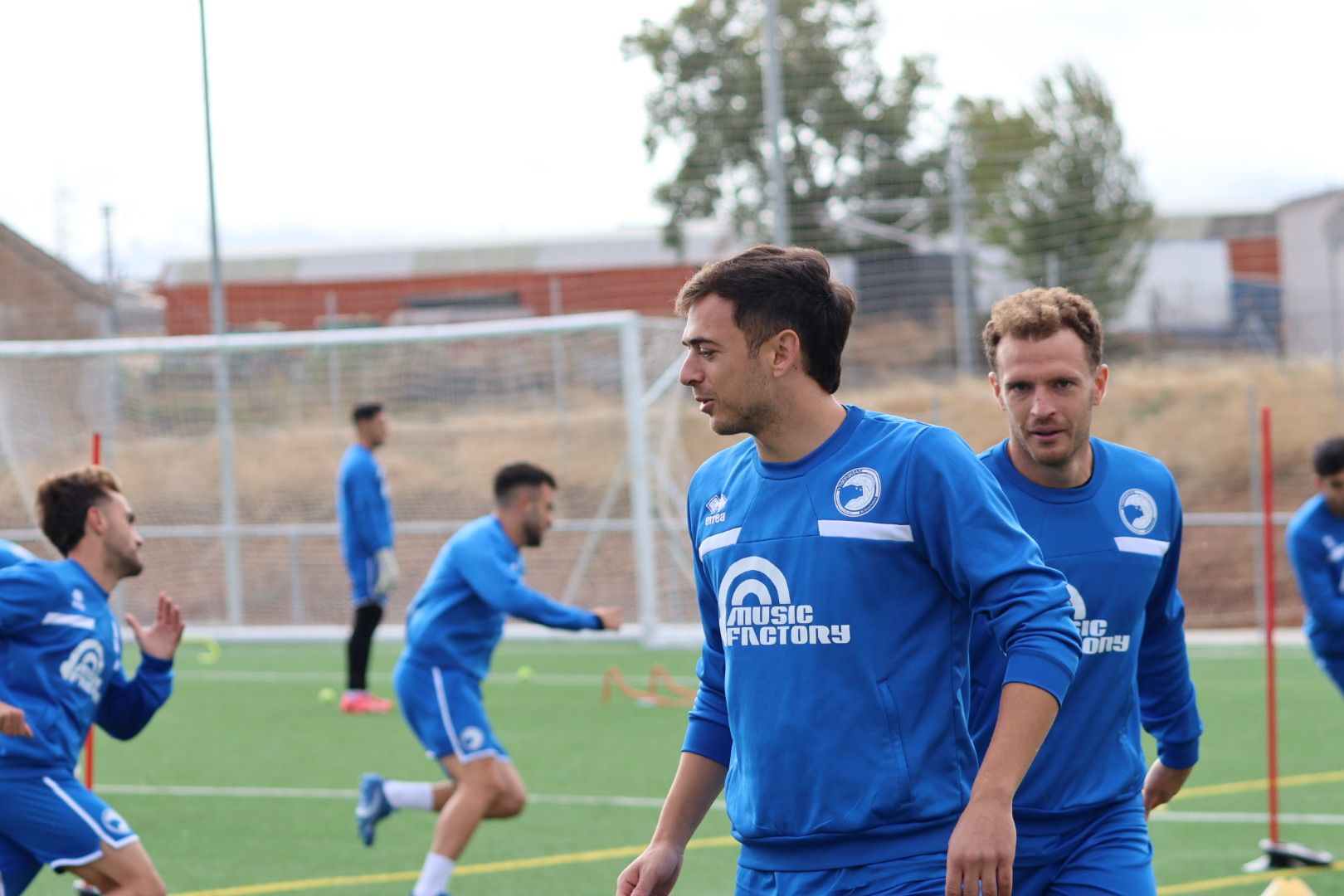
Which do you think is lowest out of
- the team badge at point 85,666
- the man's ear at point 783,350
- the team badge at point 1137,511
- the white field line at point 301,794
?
the white field line at point 301,794

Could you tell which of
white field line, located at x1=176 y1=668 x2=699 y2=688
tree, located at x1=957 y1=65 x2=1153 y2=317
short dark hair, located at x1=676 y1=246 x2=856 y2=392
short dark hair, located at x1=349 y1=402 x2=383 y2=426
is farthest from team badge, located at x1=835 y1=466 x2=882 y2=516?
tree, located at x1=957 y1=65 x2=1153 y2=317

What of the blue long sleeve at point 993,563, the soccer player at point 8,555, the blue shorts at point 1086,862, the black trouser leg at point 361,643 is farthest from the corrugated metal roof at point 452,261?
the blue long sleeve at point 993,563

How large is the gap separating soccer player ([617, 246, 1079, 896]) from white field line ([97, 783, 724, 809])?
19.0 ft

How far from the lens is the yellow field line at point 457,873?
692 centimetres

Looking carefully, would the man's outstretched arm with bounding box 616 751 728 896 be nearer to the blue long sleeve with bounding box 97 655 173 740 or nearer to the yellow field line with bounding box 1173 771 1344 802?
the blue long sleeve with bounding box 97 655 173 740

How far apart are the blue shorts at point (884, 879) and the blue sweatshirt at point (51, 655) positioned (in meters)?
3.12

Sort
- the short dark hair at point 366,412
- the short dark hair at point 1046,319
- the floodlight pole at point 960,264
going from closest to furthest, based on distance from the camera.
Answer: the short dark hair at point 1046,319
the short dark hair at point 366,412
the floodlight pole at point 960,264

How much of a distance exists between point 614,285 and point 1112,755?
1927 centimetres

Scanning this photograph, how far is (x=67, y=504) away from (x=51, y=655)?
517mm

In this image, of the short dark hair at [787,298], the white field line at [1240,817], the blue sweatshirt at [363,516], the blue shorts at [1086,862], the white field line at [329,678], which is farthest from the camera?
the white field line at [329,678]

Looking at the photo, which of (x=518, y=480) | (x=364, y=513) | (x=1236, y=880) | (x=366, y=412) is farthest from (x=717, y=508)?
(x=364, y=513)

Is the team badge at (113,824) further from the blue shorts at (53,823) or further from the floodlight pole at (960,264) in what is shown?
the floodlight pole at (960,264)

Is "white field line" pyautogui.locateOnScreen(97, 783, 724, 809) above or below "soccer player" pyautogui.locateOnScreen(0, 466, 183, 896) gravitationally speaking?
below

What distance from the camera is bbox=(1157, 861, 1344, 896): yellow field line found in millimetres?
6672
